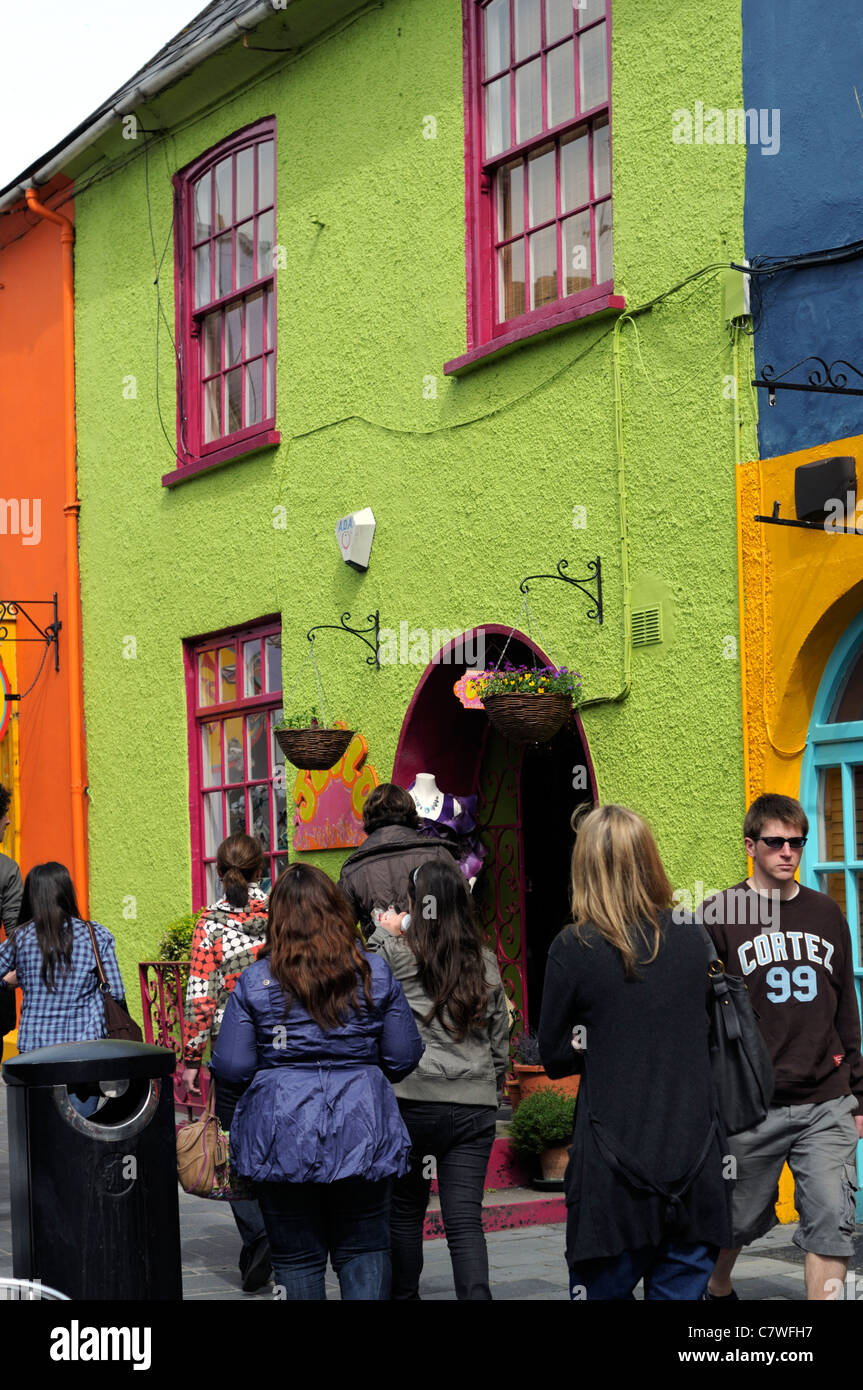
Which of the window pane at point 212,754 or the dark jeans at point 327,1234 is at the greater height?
the window pane at point 212,754

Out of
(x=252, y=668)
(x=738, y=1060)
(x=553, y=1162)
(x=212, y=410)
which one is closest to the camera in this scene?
(x=738, y=1060)

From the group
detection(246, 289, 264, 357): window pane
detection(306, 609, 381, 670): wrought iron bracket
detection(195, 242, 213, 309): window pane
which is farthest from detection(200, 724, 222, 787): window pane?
detection(195, 242, 213, 309): window pane

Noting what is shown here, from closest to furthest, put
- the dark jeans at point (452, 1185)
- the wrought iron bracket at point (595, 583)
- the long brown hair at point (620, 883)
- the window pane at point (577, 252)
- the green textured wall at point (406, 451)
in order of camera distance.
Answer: the long brown hair at point (620, 883)
the dark jeans at point (452, 1185)
the green textured wall at point (406, 451)
the wrought iron bracket at point (595, 583)
the window pane at point (577, 252)

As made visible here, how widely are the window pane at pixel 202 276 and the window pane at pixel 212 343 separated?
0.13 m

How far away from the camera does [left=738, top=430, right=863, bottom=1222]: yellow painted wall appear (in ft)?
24.0

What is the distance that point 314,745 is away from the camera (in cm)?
987

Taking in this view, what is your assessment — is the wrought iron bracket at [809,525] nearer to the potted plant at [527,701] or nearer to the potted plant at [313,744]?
the potted plant at [527,701]

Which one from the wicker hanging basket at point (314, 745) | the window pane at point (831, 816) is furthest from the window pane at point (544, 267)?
the window pane at point (831, 816)

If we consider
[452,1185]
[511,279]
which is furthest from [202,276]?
[452,1185]

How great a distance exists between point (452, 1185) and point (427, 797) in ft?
13.3

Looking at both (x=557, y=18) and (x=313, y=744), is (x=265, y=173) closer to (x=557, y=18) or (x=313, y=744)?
(x=557, y=18)

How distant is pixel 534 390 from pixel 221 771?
13.7ft

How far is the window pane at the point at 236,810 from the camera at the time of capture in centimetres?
1180
